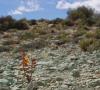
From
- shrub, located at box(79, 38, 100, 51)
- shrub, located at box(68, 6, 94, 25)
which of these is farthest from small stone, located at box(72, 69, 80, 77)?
shrub, located at box(68, 6, 94, 25)

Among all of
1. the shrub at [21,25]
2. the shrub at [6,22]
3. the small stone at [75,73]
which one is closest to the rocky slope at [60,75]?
the small stone at [75,73]

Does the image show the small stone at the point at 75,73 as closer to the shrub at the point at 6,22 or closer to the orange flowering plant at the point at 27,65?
the orange flowering plant at the point at 27,65

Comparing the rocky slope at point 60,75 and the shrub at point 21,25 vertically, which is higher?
the shrub at point 21,25

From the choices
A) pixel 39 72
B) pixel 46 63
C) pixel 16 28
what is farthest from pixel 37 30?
pixel 39 72

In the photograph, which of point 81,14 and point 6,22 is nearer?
point 6,22

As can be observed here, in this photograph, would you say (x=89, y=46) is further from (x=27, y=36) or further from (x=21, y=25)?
(x=21, y=25)

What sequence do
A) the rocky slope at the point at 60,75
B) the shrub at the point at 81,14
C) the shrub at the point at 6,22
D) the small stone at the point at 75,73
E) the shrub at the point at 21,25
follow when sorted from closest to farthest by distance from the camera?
the rocky slope at the point at 60,75 < the small stone at the point at 75,73 < the shrub at the point at 6,22 < the shrub at the point at 21,25 < the shrub at the point at 81,14

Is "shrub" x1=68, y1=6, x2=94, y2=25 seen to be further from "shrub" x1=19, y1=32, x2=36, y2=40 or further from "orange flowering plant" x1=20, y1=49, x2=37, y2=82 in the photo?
"orange flowering plant" x1=20, y1=49, x2=37, y2=82

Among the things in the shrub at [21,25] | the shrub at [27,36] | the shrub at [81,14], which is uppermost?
the shrub at [81,14]

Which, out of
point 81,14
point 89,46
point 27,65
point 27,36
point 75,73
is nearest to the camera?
point 27,65

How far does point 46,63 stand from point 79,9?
31306 mm

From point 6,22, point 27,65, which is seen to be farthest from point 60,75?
point 6,22

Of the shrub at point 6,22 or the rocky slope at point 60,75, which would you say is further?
the shrub at point 6,22

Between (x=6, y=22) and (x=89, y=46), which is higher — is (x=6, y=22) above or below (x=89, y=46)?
above
